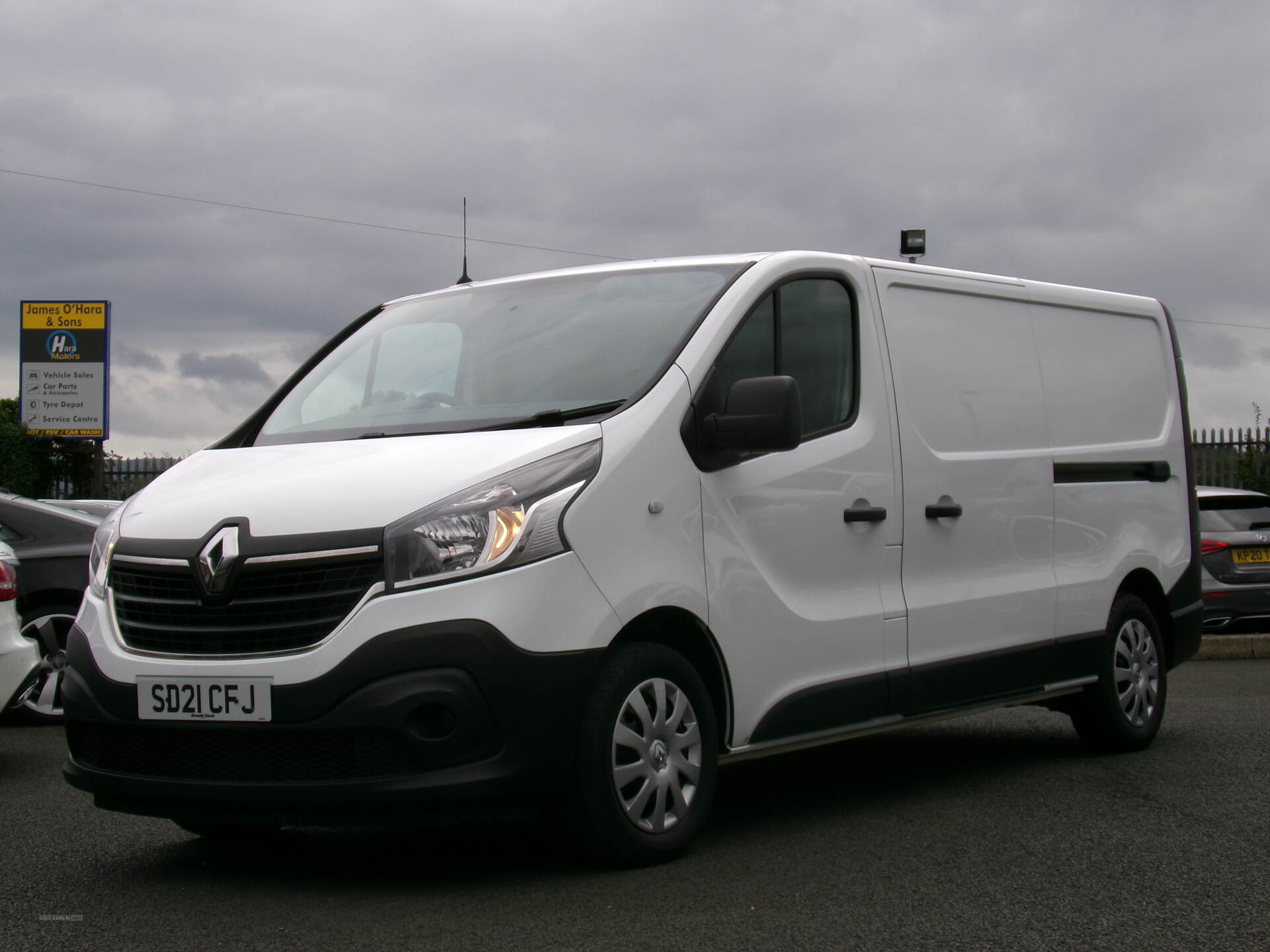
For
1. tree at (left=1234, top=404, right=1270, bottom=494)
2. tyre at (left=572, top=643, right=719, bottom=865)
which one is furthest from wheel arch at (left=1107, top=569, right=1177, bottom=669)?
tree at (left=1234, top=404, right=1270, bottom=494)

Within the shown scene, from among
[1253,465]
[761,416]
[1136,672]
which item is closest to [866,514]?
[761,416]

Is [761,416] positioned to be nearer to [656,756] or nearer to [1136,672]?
[656,756]

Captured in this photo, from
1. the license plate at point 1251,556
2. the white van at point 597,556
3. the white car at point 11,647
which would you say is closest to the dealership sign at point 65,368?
the license plate at point 1251,556

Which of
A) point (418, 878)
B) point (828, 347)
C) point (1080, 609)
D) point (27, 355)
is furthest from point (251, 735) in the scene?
point (27, 355)

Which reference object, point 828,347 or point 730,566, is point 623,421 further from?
point 828,347

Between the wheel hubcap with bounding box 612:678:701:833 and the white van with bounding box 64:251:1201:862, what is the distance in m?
0.01

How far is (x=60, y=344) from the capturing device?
100 feet

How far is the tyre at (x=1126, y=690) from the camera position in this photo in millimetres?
7680

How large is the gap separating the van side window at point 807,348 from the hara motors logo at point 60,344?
26909 millimetres

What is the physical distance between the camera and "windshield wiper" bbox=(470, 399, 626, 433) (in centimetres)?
520

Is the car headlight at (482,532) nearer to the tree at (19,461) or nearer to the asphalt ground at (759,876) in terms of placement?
the asphalt ground at (759,876)

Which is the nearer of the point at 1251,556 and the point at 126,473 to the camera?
the point at 1251,556

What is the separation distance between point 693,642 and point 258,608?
145cm

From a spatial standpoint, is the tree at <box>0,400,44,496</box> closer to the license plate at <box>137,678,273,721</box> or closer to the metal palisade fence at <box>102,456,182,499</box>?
the metal palisade fence at <box>102,456,182,499</box>
